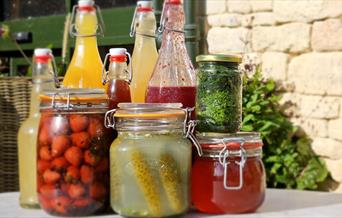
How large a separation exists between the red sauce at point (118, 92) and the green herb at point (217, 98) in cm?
14

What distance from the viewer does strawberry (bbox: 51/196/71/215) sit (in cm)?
113

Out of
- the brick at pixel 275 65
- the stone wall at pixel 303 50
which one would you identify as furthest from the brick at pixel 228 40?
the brick at pixel 275 65

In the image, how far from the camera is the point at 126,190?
1096 millimetres

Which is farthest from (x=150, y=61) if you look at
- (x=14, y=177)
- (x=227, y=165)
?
(x=14, y=177)

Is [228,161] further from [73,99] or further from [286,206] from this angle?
[73,99]

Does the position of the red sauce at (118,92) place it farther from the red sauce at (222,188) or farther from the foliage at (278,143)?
the foliage at (278,143)

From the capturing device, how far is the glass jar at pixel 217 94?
1.20m

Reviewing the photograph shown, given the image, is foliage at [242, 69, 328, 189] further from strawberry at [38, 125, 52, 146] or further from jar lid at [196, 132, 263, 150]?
strawberry at [38, 125, 52, 146]

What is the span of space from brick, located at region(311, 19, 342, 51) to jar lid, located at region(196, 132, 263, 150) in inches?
57.6

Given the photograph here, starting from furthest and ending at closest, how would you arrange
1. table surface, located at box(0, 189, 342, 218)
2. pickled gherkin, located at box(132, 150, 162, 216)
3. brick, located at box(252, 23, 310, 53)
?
1. brick, located at box(252, 23, 310, 53)
2. table surface, located at box(0, 189, 342, 218)
3. pickled gherkin, located at box(132, 150, 162, 216)

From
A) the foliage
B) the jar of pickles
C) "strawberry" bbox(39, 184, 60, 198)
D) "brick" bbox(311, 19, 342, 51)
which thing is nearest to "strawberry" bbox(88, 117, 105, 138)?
the jar of pickles

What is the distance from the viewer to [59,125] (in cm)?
112

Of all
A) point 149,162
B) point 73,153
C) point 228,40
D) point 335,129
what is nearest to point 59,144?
point 73,153

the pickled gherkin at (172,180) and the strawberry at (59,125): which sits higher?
the strawberry at (59,125)
